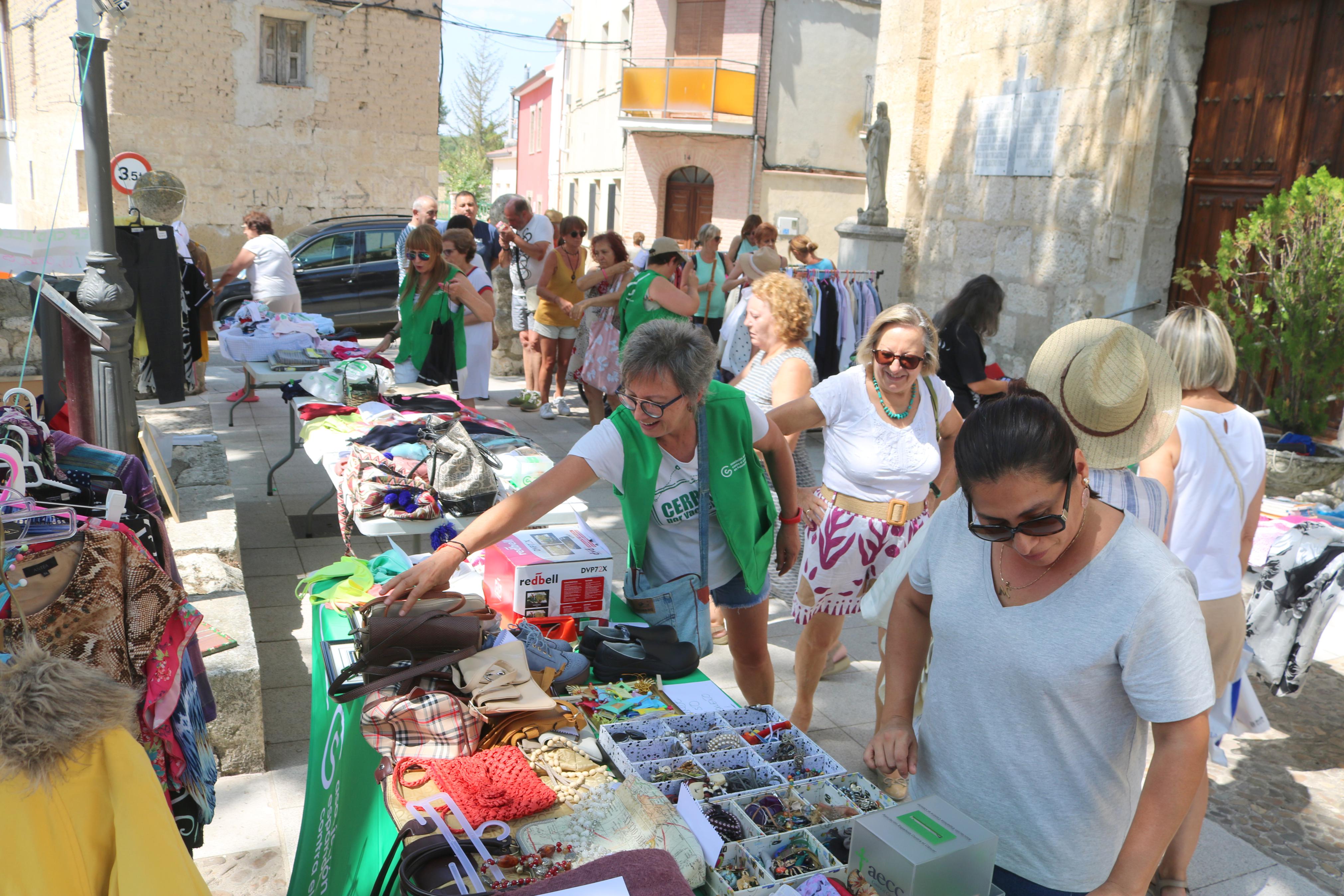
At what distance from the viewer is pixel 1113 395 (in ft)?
7.95

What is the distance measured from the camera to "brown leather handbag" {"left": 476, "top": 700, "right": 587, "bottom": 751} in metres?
2.19

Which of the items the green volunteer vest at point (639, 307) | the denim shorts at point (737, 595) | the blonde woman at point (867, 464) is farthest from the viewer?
the green volunteer vest at point (639, 307)

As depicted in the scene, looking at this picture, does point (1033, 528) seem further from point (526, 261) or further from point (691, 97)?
point (691, 97)

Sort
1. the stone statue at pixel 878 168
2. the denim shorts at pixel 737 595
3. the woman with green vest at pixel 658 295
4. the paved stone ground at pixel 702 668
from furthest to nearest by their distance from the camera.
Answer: the stone statue at pixel 878 168, the woman with green vest at pixel 658 295, the denim shorts at pixel 737 595, the paved stone ground at pixel 702 668

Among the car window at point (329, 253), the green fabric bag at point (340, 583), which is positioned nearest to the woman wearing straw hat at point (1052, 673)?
the green fabric bag at point (340, 583)

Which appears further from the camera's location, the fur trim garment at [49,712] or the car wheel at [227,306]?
the car wheel at [227,306]

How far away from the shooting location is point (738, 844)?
70.2 inches

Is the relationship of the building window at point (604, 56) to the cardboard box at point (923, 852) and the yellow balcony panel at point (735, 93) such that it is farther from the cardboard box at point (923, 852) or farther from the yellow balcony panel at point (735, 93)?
the cardboard box at point (923, 852)

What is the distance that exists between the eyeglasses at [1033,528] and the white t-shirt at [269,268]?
810 cm

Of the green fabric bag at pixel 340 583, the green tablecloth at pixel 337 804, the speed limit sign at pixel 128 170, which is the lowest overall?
the green tablecloth at pixel 337 804

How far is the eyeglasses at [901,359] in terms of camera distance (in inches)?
140

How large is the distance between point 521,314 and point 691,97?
1453cm

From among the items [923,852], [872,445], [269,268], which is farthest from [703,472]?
[269,268]

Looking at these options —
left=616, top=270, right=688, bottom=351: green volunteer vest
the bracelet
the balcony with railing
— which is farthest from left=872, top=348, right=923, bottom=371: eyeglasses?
the balcony with railing
